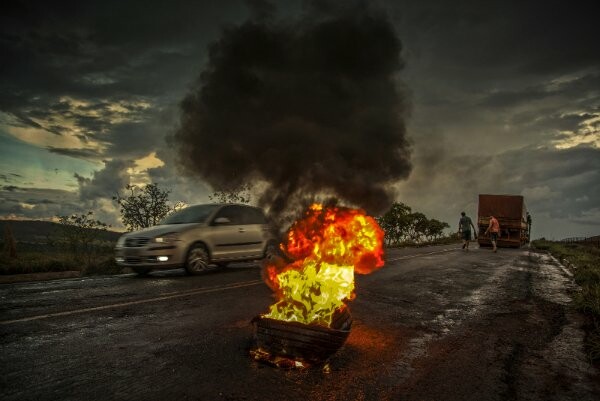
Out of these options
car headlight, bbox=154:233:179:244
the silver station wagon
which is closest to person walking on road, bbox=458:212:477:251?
the silver station wagon

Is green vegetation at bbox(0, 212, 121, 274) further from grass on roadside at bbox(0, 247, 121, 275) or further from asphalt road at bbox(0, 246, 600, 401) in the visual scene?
asphalt road at bbox(0, 246, 600, 401)

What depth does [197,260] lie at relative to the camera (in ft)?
32.5

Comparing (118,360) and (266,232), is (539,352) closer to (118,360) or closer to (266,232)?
(118,360)

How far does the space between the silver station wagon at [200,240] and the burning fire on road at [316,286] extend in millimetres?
5831

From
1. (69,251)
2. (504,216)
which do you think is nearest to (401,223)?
(504,216)

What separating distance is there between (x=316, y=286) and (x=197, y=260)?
6.85 meters

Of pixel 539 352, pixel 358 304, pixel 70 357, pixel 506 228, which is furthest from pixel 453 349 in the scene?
pixel 506 228

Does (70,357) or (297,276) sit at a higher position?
(297,276)

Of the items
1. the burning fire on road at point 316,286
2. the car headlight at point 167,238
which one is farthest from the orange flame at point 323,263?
the car headlight at point 167,238

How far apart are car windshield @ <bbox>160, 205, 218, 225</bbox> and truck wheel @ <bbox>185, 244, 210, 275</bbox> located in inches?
30.8

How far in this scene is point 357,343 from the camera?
4230mm

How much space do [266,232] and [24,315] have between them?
23.6 feet

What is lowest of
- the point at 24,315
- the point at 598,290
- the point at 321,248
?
the point at 24,315

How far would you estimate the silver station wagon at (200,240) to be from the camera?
30.6 ft
